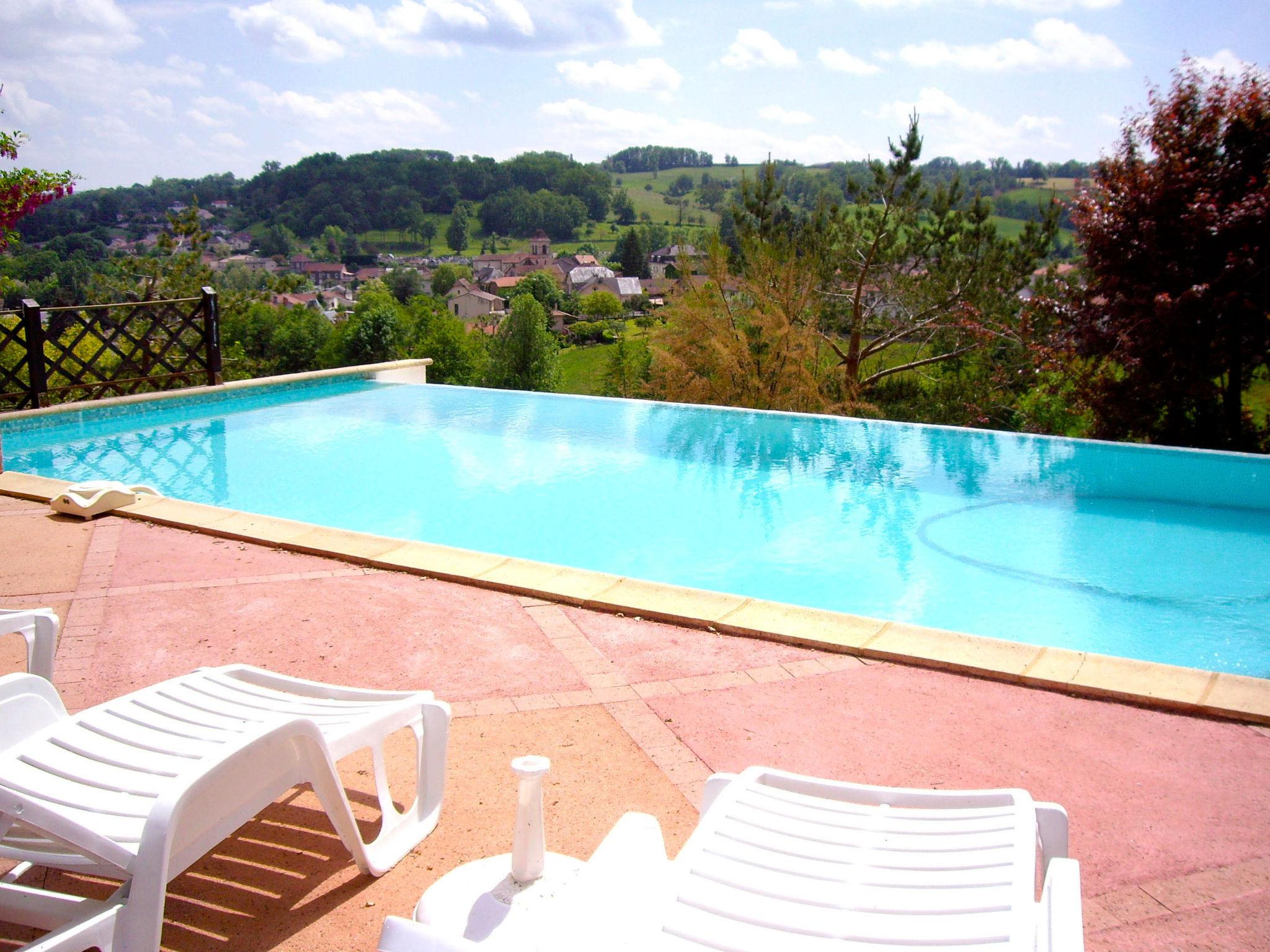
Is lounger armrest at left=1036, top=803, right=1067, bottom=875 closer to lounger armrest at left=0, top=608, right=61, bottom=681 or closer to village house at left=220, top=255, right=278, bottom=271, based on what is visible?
lounger armrest at left=0, top=608, right=61, bottom=681

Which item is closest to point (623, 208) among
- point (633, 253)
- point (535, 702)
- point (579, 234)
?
point (579, 234)

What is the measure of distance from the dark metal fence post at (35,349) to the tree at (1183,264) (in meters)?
9.74

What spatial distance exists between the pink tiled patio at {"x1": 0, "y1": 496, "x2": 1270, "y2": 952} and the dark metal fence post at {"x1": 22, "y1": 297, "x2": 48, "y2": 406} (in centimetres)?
552

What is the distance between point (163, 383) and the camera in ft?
44.1

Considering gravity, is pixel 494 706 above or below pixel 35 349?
below

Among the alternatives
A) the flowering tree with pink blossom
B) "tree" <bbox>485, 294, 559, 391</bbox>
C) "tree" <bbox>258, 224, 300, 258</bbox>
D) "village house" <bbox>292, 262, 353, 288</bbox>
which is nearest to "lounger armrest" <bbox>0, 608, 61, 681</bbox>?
the flowering tree with pink blossom

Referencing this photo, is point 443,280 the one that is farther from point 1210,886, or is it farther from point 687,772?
point 1210,886

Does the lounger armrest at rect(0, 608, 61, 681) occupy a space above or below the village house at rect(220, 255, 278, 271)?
below

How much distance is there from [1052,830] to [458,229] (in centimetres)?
6728

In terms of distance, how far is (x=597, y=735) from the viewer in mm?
2795

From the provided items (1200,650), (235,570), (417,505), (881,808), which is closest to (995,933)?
(881,808)

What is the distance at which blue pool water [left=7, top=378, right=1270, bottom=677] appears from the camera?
543 centimetres

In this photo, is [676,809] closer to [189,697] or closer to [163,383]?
[189,697]

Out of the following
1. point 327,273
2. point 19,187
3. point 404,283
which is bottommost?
point 19,187
